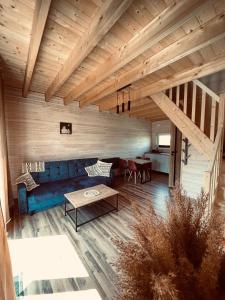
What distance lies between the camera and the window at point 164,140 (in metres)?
6.40

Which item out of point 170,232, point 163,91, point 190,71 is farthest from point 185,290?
point 163,91

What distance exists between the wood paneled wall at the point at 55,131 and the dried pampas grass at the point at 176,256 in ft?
11.8

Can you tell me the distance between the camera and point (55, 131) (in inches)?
154

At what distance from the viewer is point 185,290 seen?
43 centimetres

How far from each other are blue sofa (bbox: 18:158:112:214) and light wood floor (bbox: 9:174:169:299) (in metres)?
0.21

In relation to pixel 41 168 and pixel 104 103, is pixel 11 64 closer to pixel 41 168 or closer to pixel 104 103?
pixel 41 168

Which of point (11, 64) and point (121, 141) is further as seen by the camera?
point (121, 141)

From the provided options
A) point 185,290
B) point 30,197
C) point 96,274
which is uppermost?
point 185,290

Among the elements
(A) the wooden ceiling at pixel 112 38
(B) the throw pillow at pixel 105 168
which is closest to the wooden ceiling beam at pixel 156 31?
(A) the wooden ceiling at pixel 112 38

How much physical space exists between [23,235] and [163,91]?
3.62 meters

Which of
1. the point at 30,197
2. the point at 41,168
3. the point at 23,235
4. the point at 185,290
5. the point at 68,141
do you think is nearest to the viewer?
the point at 185,290

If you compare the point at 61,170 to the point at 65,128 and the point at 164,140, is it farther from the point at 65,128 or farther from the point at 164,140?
the point at 164,140

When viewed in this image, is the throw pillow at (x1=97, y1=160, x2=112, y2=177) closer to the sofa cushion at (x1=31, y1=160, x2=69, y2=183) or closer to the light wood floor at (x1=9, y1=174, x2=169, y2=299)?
the light wood floor at (x1=9, y1=174, x2=169, y2=299)

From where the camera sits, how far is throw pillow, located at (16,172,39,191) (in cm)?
283
